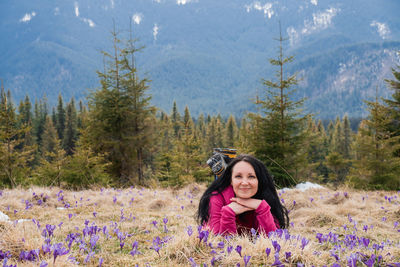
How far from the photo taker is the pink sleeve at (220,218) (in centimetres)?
278

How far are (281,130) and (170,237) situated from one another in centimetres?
983

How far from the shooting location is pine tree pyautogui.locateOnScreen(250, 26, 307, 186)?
39.4 feet

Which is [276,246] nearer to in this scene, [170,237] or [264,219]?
[264,219]

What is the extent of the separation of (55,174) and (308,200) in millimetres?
9082

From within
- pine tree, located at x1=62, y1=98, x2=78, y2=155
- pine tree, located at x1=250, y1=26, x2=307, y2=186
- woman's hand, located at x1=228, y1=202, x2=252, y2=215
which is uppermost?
pine tree, located at x1=62, y1=98, x2=78, y2=155

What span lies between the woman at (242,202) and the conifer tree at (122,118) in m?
12.1

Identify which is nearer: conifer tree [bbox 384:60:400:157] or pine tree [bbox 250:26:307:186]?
pine tree [bbox 250:26:307:186]

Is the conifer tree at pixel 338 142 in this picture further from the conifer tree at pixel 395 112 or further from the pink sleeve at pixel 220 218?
the pink sleeve at pixel 220 218

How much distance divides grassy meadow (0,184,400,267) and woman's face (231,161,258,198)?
48cm

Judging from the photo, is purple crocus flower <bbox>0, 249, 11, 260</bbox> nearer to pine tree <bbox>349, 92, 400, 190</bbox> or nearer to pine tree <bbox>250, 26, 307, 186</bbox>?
pine tree <bbox>250, 26, 307, 186</bbox>

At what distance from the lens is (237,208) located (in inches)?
110

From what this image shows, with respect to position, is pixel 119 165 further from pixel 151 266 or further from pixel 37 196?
pixel 151 266

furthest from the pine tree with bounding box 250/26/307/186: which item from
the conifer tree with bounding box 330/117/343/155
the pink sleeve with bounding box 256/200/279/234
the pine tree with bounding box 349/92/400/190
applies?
the conifer tree with bounding box 330/117/343/155

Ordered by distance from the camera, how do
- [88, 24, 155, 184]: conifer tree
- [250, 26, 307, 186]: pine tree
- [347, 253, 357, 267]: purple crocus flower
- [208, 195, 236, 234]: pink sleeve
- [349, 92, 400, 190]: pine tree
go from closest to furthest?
[347, 253, 357, 267]: purple crocus flower
[208, 195, 236, 234]: pink sleeve
[250, 26, 307, 186]: pine tree
[349, 92, 400, 190]: pine tree
[88, 24, 155, 184]: conifer tree
